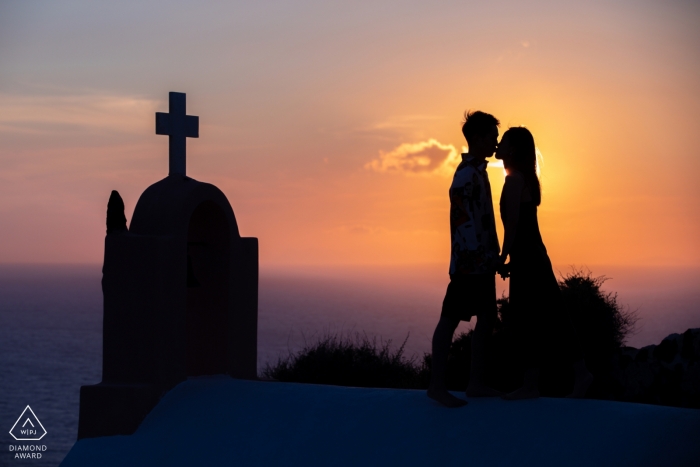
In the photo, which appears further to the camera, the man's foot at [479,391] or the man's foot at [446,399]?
the man's foot at [479,391]

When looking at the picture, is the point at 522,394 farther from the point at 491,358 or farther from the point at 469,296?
the point at 491,358

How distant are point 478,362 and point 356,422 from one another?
1.09 m

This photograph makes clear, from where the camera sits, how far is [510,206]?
6090 millimetres

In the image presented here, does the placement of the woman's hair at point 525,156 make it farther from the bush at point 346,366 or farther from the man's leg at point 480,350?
the bush at point 346,366

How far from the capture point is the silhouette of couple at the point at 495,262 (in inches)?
239

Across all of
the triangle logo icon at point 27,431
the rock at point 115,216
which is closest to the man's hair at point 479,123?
the rock at point 115,216

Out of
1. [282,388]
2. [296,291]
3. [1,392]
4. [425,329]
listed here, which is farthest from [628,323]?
[296,291]

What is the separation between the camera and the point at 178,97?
884cm

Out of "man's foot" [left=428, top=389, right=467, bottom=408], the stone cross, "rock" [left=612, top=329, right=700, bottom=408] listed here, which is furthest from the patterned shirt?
"rock" [left=612, top=329, right=700, bottom=408]

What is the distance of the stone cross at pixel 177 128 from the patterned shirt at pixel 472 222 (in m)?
3.52

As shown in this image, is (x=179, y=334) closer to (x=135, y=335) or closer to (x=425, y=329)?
(x=135, y=335)

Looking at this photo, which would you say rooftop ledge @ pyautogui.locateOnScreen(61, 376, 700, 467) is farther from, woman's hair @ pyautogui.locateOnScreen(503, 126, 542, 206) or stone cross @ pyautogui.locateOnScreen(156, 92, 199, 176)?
stone cross @ pyautogui.locateOnScreen(156, 92, 199, 176)

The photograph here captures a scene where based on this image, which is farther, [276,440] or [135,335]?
[135,335]

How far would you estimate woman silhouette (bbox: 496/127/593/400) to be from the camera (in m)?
6.17
